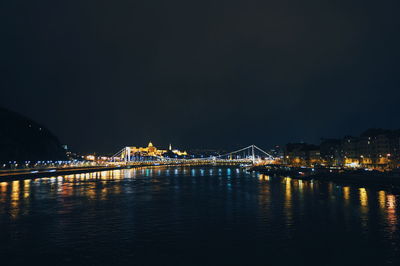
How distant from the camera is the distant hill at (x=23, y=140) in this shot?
12582 cm

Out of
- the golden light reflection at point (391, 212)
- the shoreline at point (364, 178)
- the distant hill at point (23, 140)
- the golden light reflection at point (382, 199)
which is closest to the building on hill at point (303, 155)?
the shoreline at point (364, 178)

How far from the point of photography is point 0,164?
113 m

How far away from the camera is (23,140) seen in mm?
139375

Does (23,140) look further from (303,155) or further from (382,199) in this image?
(382,199)

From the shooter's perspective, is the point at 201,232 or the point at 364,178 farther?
the point at 364,178

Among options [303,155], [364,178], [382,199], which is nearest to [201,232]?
[382,199]

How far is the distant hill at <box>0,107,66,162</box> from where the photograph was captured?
126 m

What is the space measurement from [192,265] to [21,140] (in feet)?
448

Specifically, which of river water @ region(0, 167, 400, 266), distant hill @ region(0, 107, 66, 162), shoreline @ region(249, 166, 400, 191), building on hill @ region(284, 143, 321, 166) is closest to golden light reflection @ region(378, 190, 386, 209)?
river water @ region(0, 167, 400, 266)

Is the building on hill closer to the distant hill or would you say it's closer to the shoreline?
the shoreline

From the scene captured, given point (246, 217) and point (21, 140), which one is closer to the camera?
point (246, 217)

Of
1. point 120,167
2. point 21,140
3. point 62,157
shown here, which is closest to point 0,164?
point 21,140

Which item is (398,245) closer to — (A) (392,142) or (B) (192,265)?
(B) (192,265)

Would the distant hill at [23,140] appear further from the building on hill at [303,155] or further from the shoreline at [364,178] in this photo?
the building on hill at [303,155]
